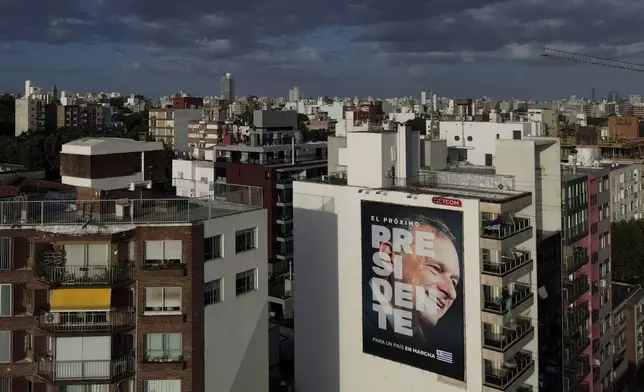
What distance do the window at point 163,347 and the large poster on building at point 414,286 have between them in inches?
469

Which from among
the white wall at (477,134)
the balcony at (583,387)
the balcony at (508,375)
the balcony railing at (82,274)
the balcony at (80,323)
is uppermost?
the white wall at (477,134)

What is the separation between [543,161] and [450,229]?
26.1ft

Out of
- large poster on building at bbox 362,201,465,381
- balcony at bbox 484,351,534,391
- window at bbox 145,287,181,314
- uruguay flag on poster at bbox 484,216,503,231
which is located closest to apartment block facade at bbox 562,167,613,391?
balcony at bbox 484,351,534,391

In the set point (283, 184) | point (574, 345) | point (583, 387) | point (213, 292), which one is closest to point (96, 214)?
point (213, 292)

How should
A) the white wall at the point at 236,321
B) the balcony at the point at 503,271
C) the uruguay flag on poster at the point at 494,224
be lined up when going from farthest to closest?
the uruguay flag on poster at the point at 494,224 < the balcony at the point at 503,271 < the white wall at the point at 236,321

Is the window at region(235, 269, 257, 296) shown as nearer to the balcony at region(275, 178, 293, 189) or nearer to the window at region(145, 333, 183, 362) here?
the window at region(145, 333, 183, 362)

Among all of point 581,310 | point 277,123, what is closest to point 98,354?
point 581,310

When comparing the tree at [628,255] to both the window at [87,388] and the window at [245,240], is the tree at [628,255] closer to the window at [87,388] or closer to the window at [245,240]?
the window at [245,240]

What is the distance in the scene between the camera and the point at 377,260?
31.9m

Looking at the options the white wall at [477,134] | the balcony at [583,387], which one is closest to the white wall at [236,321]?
the balcony at [583,387]

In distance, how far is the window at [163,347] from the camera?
2288cm

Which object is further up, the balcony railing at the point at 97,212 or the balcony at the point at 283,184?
the balcony at the point at 283,184

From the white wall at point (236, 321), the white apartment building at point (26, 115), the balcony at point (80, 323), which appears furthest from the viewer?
the white apartment building at point (26, 115)

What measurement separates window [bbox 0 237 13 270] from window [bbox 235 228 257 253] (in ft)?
26.4
